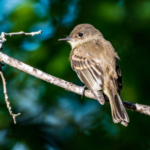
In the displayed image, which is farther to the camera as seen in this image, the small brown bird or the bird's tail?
the small brown bird

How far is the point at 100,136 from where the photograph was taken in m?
5.21

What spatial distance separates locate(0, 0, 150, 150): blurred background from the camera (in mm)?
4969

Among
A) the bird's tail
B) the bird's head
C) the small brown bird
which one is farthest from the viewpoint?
the bird's head

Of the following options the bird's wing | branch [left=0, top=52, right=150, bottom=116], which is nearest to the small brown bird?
the bird's wing

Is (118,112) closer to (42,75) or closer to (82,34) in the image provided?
(42,75)

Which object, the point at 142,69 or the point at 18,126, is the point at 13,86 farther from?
the point at 142,69

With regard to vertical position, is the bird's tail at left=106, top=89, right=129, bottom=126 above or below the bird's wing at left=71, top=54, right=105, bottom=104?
below

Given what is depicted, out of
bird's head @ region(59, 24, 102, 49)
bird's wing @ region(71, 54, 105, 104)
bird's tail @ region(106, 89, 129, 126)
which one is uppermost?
bird's head @ region(59, 24, 102, 49)

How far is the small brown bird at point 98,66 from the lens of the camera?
4656 mm

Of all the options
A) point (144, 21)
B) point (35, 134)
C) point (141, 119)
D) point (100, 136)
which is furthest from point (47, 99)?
point (144, 21)

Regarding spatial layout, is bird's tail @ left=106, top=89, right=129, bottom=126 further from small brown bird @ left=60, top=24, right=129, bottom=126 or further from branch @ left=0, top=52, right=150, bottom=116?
branch @ left=0, top=52, right=150, bottom=116

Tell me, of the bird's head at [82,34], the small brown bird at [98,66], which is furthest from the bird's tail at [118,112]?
the bird's head at [82,34]

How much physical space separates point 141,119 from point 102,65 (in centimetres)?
83

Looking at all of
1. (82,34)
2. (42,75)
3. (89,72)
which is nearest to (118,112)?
(89,72)
